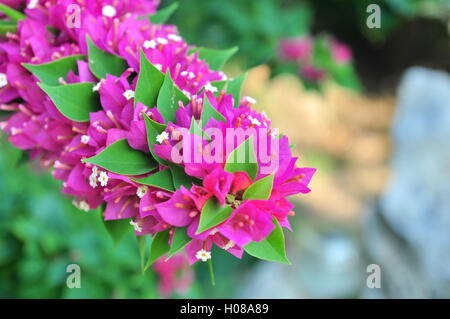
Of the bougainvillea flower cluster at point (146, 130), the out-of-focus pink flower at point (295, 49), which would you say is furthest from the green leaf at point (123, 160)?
the out-of-focus pink flower at point (295, 49)

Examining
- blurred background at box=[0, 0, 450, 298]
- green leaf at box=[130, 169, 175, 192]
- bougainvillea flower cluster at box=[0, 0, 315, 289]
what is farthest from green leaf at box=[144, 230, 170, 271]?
blurred background at box=[0, 0, 450, 298]

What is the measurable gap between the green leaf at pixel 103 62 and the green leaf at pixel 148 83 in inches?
5.0

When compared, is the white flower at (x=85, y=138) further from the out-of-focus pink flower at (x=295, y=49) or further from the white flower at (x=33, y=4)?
the out-of-focus pink flower at (x=295, y=49)

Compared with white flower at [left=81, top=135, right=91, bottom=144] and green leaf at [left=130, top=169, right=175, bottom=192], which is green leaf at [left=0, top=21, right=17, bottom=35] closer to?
white flower at [left=81, top=135, right=91, bottom=144]

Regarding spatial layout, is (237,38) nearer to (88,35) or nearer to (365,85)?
(88,35)

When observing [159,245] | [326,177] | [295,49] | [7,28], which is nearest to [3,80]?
[7,28]

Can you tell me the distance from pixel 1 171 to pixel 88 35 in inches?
52.6

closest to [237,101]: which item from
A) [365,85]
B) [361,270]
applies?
[361,270]

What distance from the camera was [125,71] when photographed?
0.95 metres

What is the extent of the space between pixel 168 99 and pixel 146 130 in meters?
0.07

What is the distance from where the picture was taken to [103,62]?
971 millimetres

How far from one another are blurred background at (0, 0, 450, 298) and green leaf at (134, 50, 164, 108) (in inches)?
16.2

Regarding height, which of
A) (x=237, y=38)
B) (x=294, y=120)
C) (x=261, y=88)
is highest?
(x=237, y=38)

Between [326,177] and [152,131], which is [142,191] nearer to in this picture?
[152,131]
